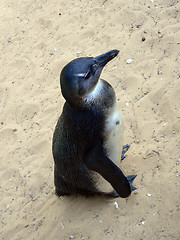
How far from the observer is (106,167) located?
209 cm

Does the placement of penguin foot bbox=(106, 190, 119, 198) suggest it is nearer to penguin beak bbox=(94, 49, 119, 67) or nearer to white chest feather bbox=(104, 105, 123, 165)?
white chest feather bbox=(104, 105, 123, 165)

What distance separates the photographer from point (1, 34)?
456cm

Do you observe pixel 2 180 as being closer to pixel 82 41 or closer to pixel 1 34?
pixel 82 41

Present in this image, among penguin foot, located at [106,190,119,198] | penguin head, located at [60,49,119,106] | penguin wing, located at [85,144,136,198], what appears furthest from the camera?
penguin foot, located at [106,190,119,198]

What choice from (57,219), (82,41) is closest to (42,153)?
(57,219)

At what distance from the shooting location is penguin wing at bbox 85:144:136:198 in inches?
82.2

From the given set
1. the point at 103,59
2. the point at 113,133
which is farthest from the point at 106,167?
Result: the point at 103,59

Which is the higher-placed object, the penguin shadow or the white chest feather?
the white chest feather

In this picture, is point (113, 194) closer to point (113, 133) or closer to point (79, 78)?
point (113, 133)

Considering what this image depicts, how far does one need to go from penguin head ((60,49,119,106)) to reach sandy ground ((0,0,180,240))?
35.7 inches

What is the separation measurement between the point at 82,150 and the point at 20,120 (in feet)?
4.98

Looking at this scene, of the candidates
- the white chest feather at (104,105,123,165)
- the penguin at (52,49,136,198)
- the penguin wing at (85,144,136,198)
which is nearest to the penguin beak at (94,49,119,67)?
the penguin at (52,49,136,198)

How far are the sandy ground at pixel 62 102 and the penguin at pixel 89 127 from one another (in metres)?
0.30

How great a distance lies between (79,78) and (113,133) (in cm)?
49
